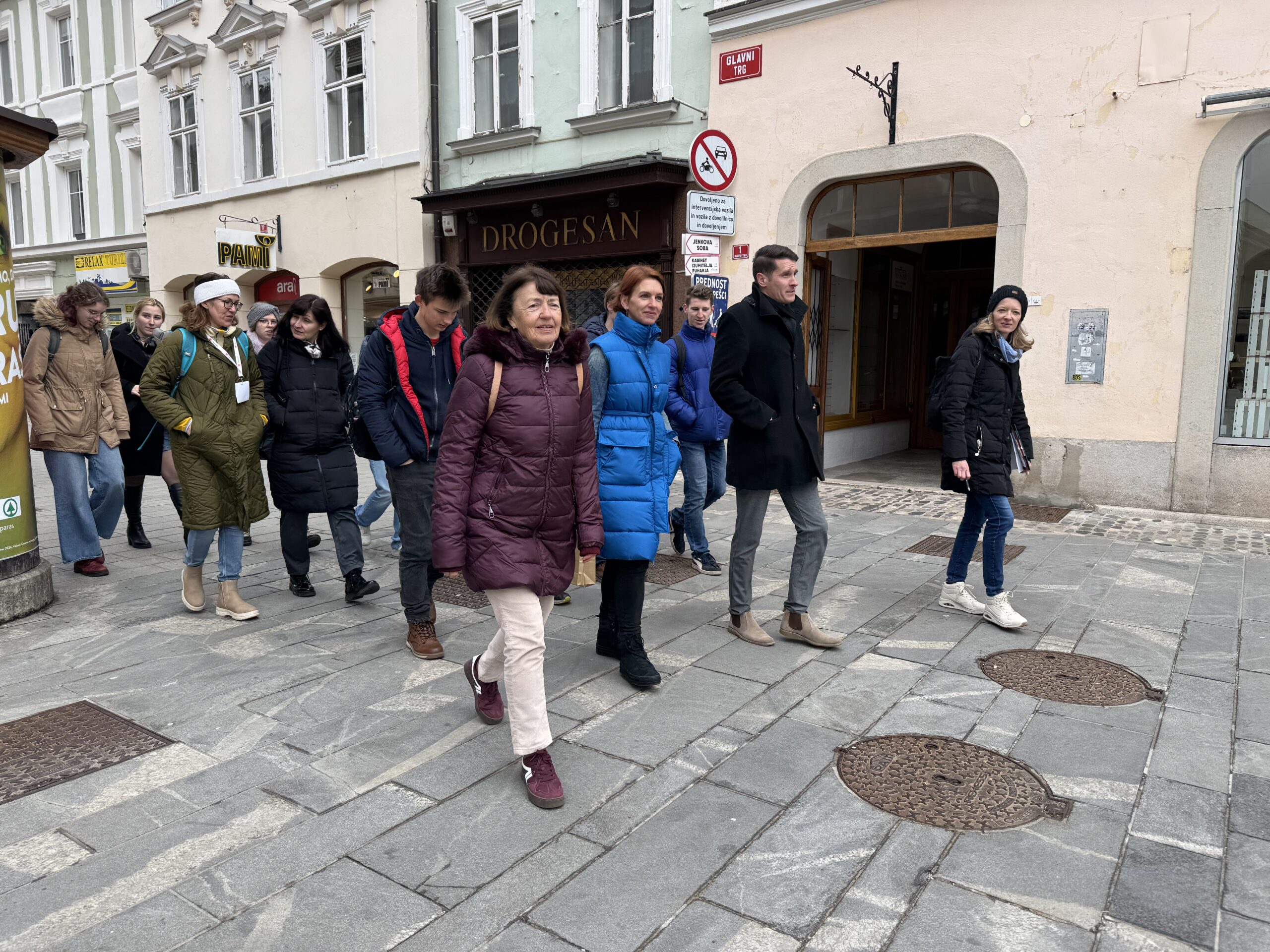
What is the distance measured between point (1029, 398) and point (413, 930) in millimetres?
8241

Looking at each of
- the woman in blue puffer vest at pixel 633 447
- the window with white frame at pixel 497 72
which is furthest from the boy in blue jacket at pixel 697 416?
the window with white frame at pixel 497 72

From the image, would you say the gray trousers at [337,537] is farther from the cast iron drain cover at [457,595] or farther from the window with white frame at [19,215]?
the window with white frame at [19,215]

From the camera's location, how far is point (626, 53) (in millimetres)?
11625

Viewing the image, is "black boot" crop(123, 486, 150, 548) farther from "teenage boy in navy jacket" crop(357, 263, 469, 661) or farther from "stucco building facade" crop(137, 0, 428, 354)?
"stucco building facade" crop(137, 0, 428, 354)

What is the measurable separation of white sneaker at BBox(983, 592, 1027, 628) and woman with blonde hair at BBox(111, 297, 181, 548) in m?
5.61


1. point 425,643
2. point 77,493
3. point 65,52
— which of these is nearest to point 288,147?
point 65,52

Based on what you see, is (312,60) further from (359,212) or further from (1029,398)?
(1029,398)

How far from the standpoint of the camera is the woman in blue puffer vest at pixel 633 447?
3963mm

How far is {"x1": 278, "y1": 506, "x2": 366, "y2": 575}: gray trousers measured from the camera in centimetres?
539

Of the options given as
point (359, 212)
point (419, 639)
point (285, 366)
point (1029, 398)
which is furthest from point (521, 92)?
point (419, 639)

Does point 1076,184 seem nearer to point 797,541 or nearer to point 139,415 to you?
point 797,541

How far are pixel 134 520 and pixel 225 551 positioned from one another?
2417mm

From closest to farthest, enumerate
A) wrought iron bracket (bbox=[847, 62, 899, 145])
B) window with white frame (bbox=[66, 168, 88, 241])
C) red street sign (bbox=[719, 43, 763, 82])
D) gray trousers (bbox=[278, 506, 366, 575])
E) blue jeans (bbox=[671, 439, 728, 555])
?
gray trousers (bbox=[278, 506, 366, 575]) → blue jeans (bbox=[671, 439, 728, 555]) → wrought iron bracket (bbox=[847, 62, 899, 145]) → red street sign (bbox=[719, 43, 763, 82]) → window with white frame (bbox=[66, 168, 88, 241])

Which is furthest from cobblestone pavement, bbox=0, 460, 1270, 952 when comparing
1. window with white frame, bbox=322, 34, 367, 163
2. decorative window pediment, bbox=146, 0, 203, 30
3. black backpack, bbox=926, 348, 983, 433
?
decorative window pediment, bbox=146, 0, 203, 30
